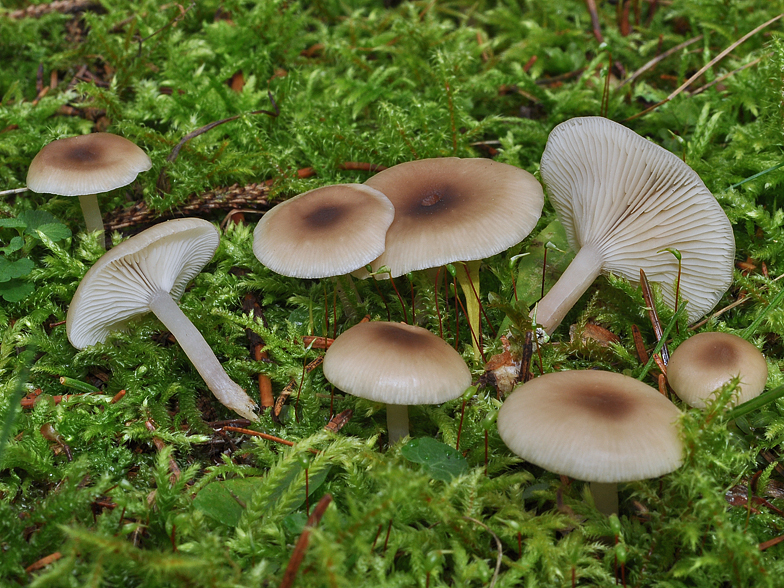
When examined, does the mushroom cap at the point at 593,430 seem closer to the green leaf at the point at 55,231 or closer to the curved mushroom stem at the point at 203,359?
the curved mushroom stem at the point at 203,359

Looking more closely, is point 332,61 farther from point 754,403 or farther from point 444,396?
point 754,403

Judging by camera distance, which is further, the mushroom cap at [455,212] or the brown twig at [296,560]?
the mushroom cap at [455,212]

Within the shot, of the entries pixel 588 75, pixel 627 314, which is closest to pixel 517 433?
pixel 627 314

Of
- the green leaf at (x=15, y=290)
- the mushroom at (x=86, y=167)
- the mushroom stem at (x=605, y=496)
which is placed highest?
the mushroom at (x=86, y=167)

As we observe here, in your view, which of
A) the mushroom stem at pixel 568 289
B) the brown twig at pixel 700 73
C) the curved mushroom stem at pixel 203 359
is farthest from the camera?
the brown twig at pixel 700 73

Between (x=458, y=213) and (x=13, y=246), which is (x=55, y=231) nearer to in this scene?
(x=13, y=246)

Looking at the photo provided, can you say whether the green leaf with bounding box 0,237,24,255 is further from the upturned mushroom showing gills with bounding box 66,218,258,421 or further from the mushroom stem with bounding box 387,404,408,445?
the mushroom stem with bounding box 387,404,408,445

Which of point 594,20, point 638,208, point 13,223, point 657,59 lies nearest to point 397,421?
point 638,208

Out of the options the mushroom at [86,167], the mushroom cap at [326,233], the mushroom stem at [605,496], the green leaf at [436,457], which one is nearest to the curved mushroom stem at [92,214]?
the mushroom at [86,167]
